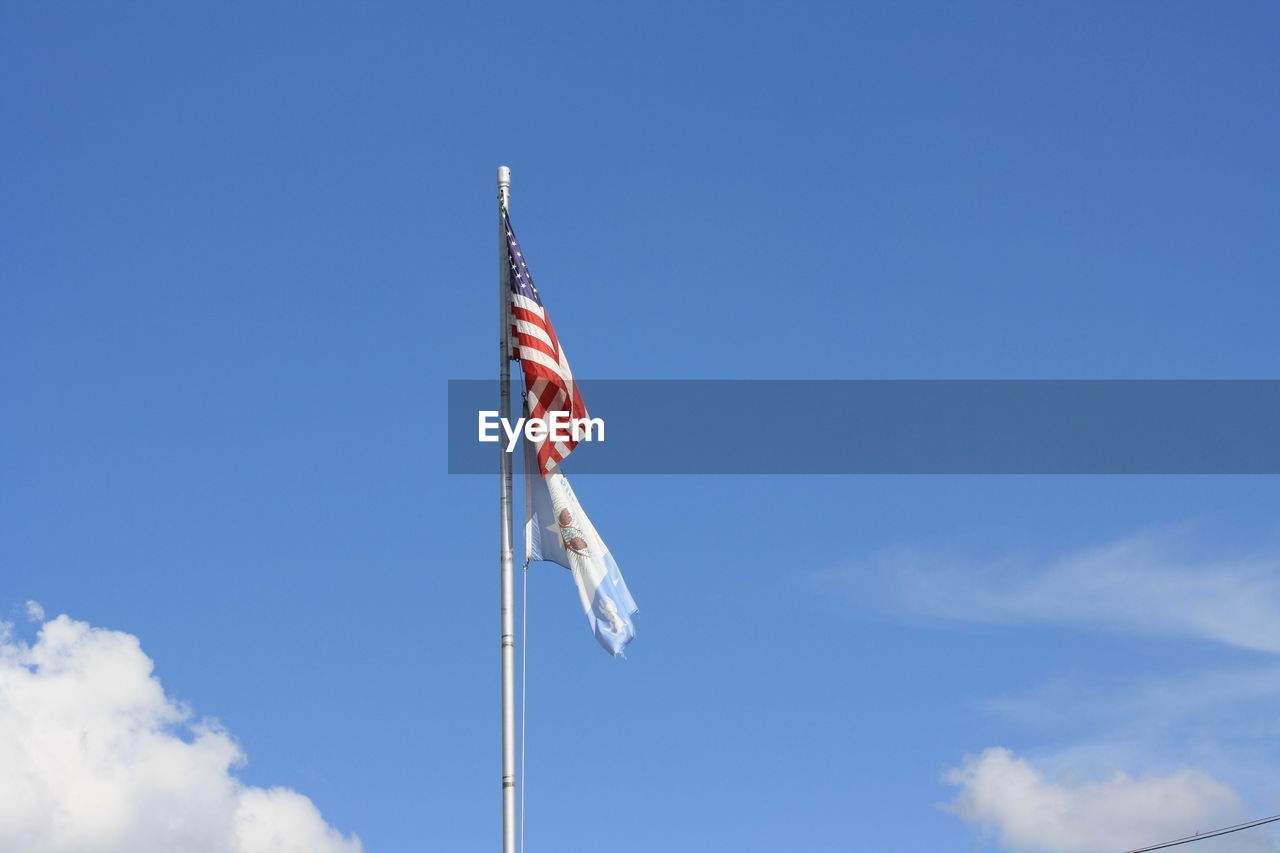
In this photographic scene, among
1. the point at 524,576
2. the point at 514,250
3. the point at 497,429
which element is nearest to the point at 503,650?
the point at 524,576

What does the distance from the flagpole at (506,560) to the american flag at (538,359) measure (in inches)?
7.6

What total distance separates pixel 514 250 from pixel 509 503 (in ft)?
17.6

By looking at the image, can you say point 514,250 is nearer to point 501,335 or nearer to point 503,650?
point 501,335

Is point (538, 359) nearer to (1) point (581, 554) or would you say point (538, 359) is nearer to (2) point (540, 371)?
(2) point (540, 371)

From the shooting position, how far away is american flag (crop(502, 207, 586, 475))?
1347 inches

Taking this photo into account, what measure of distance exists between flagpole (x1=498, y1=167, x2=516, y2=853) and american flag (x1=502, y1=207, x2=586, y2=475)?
193 millimetres

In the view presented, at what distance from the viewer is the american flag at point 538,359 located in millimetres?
34219

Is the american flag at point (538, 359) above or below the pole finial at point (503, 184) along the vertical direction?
below

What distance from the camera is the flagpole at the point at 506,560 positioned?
31281 millimetres

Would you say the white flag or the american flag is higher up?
the american flag

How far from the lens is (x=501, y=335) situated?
34.6m

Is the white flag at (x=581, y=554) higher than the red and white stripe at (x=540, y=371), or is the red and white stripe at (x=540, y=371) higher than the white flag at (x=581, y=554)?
the red and white stripe at (x=540, y=371)

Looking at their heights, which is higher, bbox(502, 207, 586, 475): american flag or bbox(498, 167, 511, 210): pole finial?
bbox(498, 167, 511, 210): pole finial

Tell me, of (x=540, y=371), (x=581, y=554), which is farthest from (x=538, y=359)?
(x=581, y=554)
